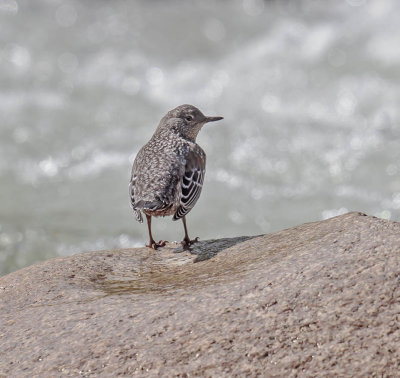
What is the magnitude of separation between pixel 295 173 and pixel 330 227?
7710 mm

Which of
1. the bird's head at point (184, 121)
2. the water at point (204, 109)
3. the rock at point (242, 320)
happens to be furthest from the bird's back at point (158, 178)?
the water at point (204, 109)

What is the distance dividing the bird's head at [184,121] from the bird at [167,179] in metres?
0.12

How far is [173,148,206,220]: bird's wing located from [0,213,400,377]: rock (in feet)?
5.20

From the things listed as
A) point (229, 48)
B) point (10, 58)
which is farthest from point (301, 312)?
point (10, 58)

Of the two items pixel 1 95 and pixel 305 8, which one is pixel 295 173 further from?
pixel 1 95

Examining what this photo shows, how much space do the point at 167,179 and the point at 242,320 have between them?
111 inches

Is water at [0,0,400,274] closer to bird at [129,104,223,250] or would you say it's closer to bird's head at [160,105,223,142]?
bird's head at [160,105,223,142]

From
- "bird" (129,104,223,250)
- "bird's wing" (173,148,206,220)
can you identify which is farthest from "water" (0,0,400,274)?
"bird's wing" (173,148,206,220)

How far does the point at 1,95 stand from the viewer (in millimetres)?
15477

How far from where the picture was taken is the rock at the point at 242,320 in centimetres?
434

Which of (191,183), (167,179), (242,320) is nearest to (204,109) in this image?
(191,183)

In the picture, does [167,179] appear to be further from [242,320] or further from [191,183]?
[242,320]

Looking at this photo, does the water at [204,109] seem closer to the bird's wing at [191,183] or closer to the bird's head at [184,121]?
the bird's head at [184,121]

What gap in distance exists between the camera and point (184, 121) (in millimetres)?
8578
